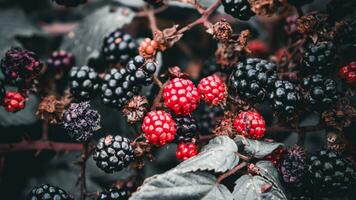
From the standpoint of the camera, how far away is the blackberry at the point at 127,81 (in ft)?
4.25

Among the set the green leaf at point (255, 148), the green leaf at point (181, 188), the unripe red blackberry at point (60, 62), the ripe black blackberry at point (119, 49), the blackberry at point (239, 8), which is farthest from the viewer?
the unripe red blackberry at point (60, 62)

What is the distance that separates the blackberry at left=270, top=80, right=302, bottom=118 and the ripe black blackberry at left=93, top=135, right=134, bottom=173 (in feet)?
1.66

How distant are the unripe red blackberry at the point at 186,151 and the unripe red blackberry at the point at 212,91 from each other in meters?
0.16

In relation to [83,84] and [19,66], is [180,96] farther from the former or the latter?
[19,66]

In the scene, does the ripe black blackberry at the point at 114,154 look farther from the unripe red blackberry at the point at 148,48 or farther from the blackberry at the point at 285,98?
the blackberry at the point at 285,98

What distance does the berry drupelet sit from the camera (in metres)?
1.26

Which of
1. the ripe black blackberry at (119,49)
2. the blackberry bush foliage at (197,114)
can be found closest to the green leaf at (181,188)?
the blackberry bush foliage at (197,114)

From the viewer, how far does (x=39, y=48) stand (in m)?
1.94

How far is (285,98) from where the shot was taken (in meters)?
1.23

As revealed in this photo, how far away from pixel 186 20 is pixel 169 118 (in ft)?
3.12

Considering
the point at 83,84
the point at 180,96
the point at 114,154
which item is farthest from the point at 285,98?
the point at 83,84

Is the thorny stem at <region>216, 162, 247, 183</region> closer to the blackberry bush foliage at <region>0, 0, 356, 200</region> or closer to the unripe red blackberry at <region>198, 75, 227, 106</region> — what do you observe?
the blackberry bush foliage at <region>0, 0, 356, 200</region>

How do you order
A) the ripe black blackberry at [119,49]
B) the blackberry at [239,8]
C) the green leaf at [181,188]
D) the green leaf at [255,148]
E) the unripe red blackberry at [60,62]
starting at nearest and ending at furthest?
the green leaf at [181,188] → the green leaf at [255,148] → the blackberry at [239,8] → the ripe black blackberry at [119,49] → the unripe red blackberry at [60,62]

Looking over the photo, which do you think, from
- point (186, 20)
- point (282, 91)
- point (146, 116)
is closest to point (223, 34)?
point (282, 91)
